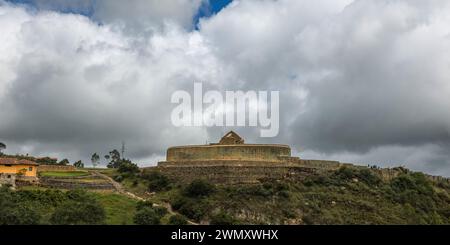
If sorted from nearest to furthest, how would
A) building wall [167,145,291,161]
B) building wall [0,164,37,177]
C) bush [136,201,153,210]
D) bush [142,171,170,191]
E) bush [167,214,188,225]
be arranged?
bush [167,214,188,225] < bush [136,201,153,210] < building wall [0,164,37,177] < bush [142,171,170,191] < building wall [167,145,291,161]

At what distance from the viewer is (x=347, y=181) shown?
4269 centimetres

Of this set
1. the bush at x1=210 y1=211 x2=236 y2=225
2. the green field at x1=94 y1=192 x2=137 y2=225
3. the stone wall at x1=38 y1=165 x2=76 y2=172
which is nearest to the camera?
the green field at x1=94 y1=192 x2=137 y2=225

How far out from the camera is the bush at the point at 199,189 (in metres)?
38.7

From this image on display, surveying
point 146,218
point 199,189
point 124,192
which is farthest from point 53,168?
point 146,218

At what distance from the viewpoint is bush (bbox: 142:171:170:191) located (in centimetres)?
4200

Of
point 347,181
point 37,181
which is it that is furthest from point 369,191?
Answer: point 37,181

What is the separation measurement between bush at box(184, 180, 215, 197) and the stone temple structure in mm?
2189

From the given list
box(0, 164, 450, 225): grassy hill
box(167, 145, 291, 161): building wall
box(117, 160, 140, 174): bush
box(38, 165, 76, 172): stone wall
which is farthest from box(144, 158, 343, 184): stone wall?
box(38, 165, 76, 172): stone wall

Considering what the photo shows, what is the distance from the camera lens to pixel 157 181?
42.4 meters

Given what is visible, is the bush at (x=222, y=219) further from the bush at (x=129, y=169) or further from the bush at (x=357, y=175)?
the bush at (x=129, y=169)

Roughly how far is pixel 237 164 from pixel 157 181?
6.27 meters

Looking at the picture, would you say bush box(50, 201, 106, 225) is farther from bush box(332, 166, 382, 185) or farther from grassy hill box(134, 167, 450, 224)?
bush box(332, 166, 382, 185)

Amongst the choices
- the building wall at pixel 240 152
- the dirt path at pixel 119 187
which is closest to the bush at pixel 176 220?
the dirt path at pixel 119 187

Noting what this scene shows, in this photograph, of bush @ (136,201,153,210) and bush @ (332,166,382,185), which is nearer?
bush @ (136,201,153,210)
